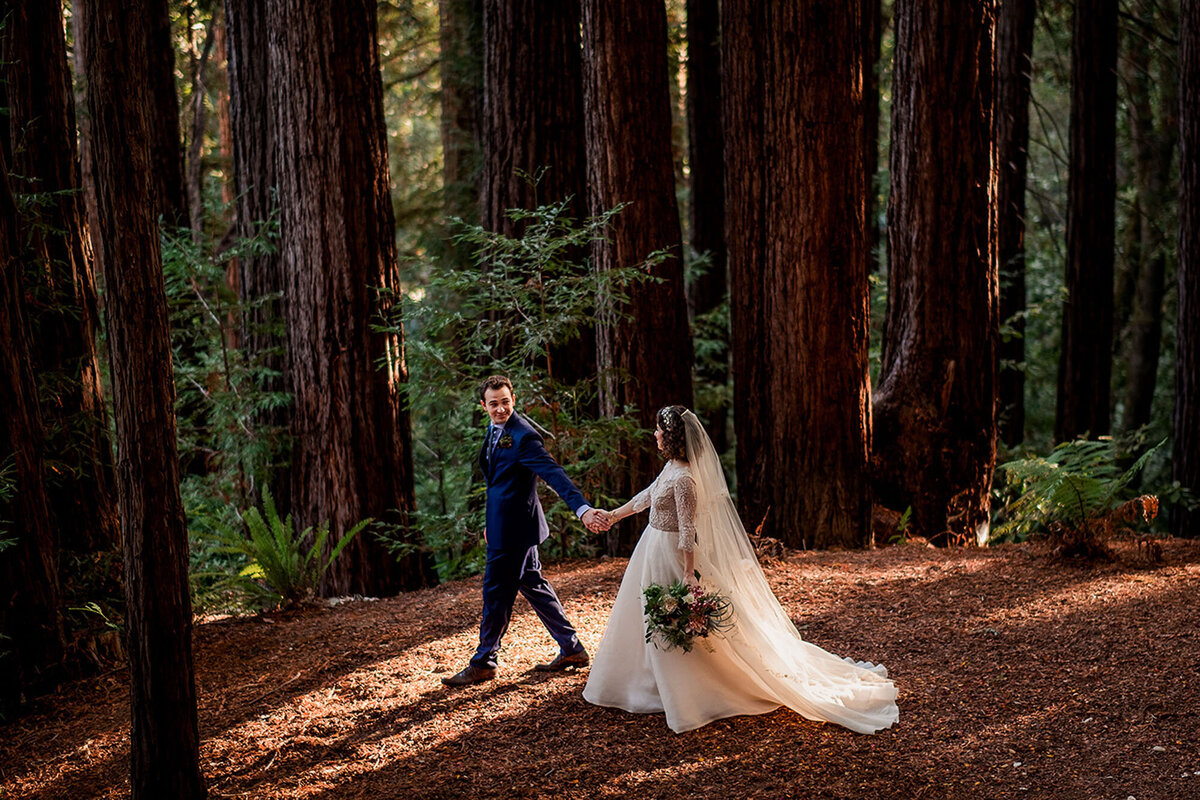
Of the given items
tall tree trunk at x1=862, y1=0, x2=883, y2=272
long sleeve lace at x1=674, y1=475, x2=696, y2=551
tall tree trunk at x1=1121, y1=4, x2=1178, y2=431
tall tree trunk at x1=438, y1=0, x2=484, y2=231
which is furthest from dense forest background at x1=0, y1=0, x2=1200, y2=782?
tall tree trunk at x1=1121, y1=4, x2=1178, y2=431

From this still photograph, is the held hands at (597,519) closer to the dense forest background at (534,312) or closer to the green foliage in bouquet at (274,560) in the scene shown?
the dense forest background at (534,312)

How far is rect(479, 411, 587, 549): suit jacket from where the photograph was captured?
19.4 ft

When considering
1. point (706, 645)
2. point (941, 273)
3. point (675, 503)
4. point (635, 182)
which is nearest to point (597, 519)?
point (675, 503)

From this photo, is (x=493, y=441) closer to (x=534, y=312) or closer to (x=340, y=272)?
(x=534, y=312)

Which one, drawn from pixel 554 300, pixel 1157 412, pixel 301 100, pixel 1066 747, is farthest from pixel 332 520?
pixel 1157 412

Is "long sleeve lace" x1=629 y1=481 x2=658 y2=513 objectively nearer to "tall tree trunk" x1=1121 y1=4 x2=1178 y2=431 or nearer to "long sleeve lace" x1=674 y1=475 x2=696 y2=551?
"long sleeve lace" x1=674 y1=475 x2=696 y2=551

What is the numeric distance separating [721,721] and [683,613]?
2.17 ft

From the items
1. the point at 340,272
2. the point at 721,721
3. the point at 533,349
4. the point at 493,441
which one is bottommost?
the point at 721,721

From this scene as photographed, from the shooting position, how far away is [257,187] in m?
10.7

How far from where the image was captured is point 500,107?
1052 centimetres

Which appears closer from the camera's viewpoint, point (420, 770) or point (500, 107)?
point (420, 770)

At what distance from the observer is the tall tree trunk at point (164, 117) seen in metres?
11.8

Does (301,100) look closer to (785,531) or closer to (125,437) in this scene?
(125,437)

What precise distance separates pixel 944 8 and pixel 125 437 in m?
8.62
